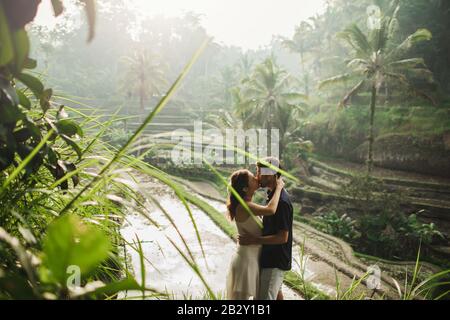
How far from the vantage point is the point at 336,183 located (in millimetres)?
13375

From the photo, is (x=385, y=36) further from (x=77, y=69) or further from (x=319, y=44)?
(x=77, y=69)

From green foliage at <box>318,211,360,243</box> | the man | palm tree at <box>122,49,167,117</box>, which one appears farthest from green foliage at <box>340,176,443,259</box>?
palm tree at <box>122,49,167,117</box>

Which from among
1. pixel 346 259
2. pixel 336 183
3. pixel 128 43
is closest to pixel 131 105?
pixel 128 43

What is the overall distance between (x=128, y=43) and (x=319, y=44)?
22.6 metres

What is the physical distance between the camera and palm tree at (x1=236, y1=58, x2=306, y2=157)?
14.0m

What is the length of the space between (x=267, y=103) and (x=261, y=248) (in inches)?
520

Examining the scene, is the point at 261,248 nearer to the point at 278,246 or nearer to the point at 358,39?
the point at 278,246

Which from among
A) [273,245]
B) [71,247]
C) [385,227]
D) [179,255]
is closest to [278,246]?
[273,245]

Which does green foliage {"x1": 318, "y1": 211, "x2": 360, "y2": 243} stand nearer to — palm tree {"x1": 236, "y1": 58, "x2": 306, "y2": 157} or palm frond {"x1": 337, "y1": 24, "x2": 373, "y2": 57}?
palm tree {"x1": 236, "y1": 58, "x2": 306, "y2": 157}

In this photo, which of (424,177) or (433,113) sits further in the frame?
(433,113)

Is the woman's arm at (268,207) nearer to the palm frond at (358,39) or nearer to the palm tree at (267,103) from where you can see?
the palm frond at (358,39)

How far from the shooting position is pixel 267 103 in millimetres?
14445
